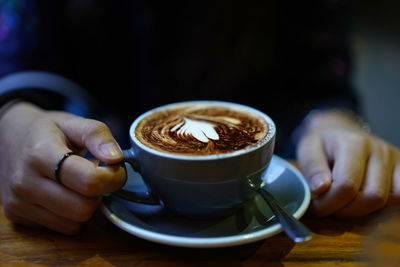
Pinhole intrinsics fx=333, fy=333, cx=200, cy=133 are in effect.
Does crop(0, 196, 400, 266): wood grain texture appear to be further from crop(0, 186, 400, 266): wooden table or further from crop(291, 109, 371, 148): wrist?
crop(291, 109, 371, 148): wrist

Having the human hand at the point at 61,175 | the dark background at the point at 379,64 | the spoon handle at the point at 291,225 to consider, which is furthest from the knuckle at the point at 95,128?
the dark background at the point at 379,64

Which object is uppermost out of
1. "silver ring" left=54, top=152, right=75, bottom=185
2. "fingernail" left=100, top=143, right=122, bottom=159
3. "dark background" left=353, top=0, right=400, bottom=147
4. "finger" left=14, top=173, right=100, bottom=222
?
"fingernail" left=100, top=143, right=122, bottom=159

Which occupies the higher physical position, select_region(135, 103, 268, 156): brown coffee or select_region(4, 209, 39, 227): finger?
select_region(135, 103, 268, 156): brown coffee

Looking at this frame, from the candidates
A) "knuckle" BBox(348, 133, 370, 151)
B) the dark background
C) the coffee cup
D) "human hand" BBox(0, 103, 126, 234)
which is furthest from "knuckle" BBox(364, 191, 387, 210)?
the dark background

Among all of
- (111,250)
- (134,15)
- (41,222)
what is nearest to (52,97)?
(134,15)

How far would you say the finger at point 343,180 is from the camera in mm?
666

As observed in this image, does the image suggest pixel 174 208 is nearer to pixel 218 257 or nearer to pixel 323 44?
pixel 218 257

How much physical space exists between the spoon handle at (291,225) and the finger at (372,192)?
6.7 inches

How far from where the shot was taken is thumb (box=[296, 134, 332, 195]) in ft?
2.26

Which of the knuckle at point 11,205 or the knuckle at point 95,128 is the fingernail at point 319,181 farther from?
the knuckle at point 11,205

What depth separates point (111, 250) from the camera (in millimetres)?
591

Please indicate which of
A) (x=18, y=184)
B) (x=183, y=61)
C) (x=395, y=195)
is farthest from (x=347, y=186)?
(x=183, y=61)

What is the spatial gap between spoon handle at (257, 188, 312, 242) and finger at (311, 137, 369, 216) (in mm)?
119

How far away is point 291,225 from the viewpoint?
537mm
